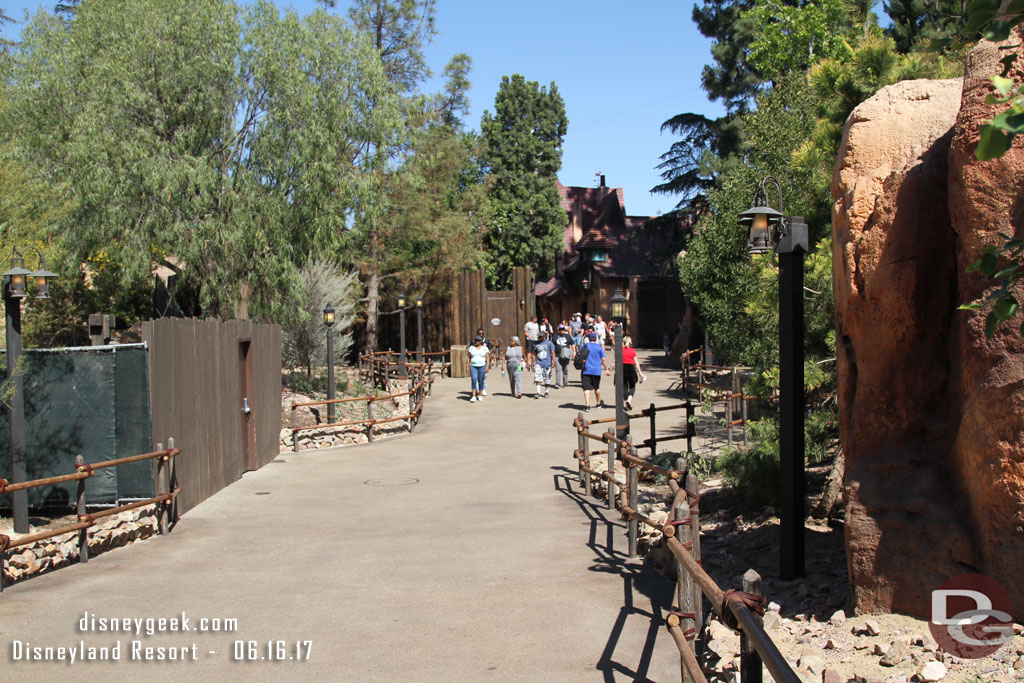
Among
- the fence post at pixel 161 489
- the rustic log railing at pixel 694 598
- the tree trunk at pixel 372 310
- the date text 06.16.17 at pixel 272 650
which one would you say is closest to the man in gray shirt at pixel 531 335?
the tree trunk at pixel 372 310

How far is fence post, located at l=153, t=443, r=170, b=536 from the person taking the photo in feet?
33.0

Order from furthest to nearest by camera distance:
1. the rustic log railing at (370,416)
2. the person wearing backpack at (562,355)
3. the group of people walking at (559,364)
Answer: the person wearing backpack at (562,355) → the group of people walking at (559,364) → the rustic log railing at (370,416)

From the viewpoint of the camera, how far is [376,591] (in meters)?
7.61

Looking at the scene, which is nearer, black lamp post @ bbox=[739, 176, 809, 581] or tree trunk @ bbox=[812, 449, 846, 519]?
black lamp post @ bbox=[739, 176, 809, 581]

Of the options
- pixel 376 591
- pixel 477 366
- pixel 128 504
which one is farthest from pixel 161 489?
pixel 477 366

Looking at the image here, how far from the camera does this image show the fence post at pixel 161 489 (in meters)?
10.1

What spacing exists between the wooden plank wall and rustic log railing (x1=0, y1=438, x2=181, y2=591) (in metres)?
0.29

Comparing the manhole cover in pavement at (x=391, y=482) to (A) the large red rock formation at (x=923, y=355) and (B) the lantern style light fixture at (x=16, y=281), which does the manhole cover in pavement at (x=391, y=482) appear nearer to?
(B) the lantern style light fixture at (x=16, y=281)

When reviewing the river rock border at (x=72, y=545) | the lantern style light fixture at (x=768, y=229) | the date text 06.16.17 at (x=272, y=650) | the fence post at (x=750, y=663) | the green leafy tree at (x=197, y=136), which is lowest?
the date text 06.16.17 at (x=272, y=650)

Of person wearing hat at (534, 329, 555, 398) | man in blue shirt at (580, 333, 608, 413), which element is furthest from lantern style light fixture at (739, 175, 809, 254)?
person wearing hat at (534, 329, 555, 398)

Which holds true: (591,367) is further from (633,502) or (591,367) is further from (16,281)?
(16,281)

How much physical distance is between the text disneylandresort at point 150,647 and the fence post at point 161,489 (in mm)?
3422

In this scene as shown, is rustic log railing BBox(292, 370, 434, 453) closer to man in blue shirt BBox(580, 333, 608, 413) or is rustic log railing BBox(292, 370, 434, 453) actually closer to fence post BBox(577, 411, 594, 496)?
man in blue shirt BBox(580, 333, 608, 413)

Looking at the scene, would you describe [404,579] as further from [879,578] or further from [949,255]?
[949,255]
